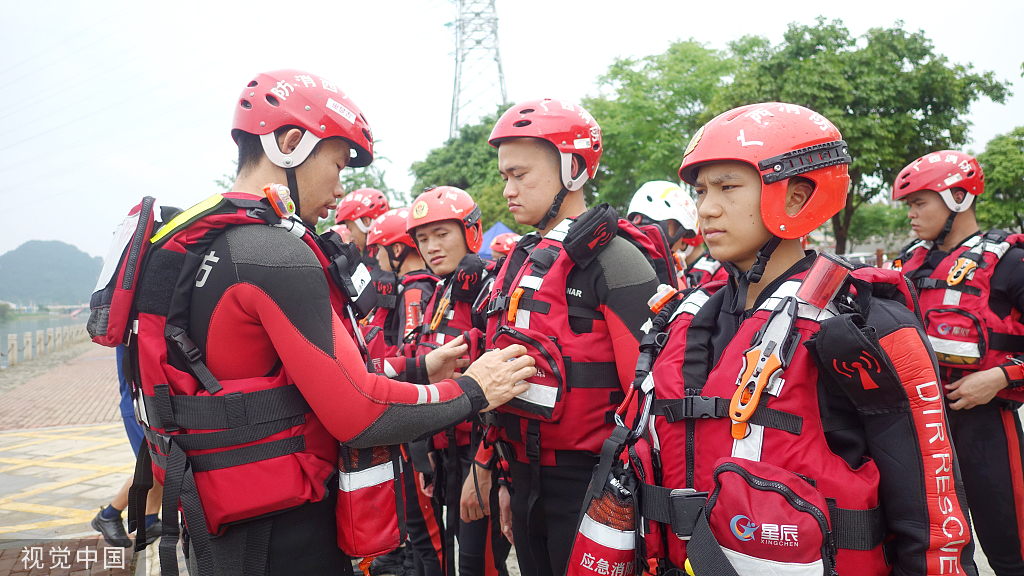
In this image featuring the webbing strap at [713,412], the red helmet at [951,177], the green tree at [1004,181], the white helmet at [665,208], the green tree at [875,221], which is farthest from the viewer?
the green tree at [875,221]

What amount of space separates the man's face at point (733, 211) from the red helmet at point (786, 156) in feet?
0.14

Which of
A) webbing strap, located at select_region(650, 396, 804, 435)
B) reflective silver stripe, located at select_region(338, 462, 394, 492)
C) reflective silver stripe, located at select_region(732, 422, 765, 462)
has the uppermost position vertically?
webbing strap, located at select_region(650, 396, 804, 435)

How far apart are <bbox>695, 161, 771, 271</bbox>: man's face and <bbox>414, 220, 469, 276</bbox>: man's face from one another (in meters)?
3.16

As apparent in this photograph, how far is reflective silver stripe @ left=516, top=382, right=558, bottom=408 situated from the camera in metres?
2.83

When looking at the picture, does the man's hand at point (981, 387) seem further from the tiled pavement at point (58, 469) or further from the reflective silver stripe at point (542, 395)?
the reflective silver stripe at point (542, 395)

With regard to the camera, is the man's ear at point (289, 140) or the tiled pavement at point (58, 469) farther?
the tiled pavement at point (58, 469)

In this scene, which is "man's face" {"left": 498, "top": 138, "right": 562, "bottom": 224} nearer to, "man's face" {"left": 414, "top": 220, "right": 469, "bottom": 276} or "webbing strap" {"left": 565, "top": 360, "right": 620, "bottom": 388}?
"webbing strap" {"left": 565, "top": 360, "right": 620, "bottom": 388}

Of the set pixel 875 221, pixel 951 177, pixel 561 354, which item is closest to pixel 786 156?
pixel 561 354

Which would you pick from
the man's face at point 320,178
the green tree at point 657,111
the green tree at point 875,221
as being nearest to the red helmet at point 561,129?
the man's face at point 320,178

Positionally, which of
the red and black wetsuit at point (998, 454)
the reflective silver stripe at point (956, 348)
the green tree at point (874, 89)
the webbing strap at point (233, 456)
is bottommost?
the red and black wetsuit at point (998, 454)

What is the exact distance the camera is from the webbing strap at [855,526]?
1.66m

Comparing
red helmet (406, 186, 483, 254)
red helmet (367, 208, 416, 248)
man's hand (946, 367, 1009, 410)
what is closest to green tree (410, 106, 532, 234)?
red helmet (367, 208, 416, 248)

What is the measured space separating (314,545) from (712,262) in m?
5.17

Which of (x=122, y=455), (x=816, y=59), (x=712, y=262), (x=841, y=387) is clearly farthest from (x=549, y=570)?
(x=816, y=59)
